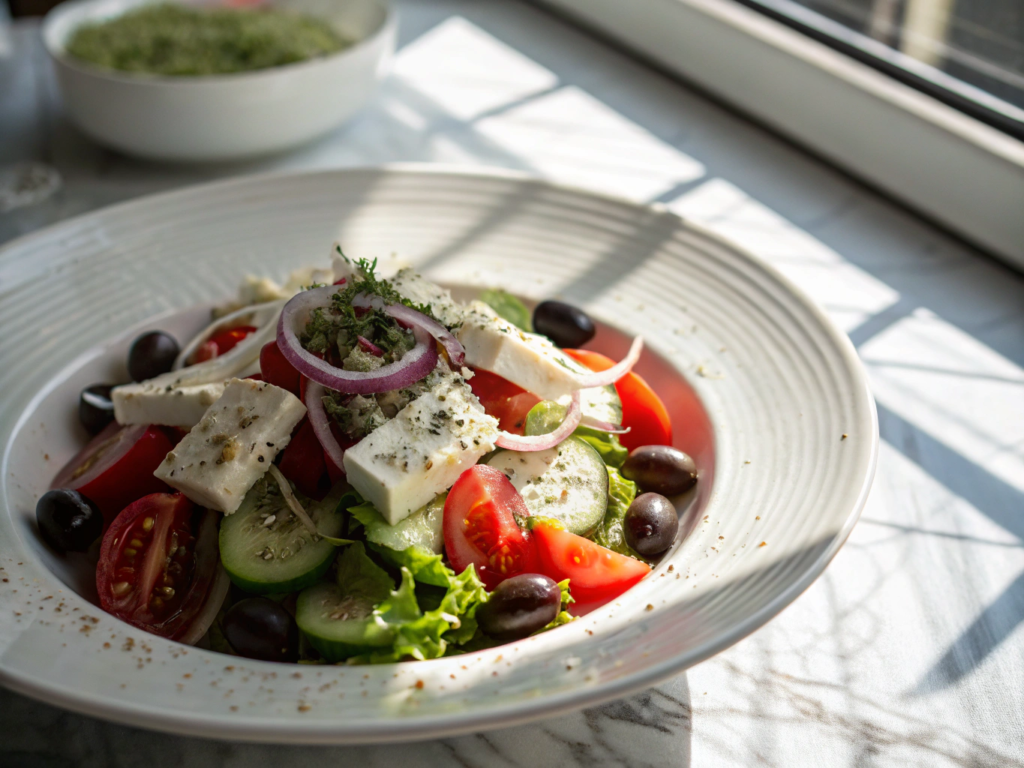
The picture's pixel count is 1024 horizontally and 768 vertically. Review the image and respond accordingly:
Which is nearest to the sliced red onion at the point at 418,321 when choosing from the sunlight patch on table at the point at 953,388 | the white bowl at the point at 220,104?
the sunlight patch on table at the point at 953,388

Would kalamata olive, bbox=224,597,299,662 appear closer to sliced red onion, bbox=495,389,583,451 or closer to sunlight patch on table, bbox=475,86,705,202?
sliced red onion, bbox=495,389,583,451

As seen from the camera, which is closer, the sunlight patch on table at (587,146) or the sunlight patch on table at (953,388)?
the sunlight patch on table at (953,388)

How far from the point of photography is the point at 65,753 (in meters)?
1.68

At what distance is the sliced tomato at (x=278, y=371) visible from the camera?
85.0 inches

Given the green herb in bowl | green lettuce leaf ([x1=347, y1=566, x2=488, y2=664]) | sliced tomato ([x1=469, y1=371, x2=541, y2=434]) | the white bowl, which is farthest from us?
the green herb in bowl

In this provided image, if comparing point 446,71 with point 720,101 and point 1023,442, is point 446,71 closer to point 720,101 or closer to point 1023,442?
point 720,101

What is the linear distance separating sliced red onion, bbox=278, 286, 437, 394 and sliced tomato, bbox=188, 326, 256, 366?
0.43m

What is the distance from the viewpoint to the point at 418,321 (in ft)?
7.02

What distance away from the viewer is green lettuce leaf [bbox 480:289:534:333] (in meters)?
2.61

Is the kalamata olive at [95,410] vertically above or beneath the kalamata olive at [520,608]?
beneath

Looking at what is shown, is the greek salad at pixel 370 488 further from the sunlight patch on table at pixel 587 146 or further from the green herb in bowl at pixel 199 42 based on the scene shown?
the green herb in bowl at pixel 199 42

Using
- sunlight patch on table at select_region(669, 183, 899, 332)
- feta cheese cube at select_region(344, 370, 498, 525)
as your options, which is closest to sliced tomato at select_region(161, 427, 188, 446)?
feta cheese cube at select_region(344, 370, 498, 525)

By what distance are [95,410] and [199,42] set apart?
215cm

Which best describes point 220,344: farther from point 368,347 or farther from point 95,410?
point 368,347
